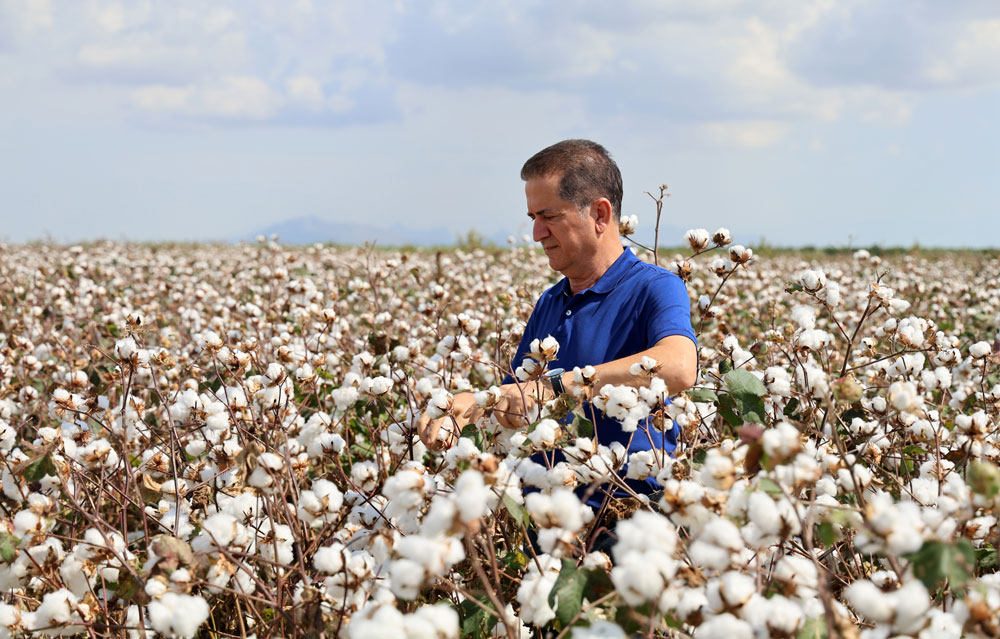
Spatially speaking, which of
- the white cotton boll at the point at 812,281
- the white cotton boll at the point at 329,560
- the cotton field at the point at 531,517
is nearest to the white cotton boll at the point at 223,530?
the cotton field at the point at 531,517

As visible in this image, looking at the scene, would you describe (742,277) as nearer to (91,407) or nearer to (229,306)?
(229,306)

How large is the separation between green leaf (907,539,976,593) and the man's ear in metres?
1.75

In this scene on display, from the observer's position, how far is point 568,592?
52.7 inches

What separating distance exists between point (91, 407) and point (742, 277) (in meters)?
6.06

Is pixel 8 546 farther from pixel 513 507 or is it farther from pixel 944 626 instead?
pixel 944 626

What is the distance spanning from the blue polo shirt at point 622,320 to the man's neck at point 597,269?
0.03 meters

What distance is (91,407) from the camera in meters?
2.62

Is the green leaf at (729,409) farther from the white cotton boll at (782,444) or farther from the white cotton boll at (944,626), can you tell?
the white cotton boll at (782,444)

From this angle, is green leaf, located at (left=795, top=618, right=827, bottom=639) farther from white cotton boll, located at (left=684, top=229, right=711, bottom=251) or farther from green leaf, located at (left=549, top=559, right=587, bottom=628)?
white cotton boll, located at (left=684, top=229, right=711, bottom=251)

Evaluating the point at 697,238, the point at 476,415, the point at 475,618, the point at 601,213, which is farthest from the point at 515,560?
the point at 697,238

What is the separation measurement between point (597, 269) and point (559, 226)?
217mm

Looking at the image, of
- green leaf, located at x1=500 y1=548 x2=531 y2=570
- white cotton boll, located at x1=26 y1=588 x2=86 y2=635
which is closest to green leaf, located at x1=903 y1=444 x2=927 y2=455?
green leaf, located at x1=500 y1=548 x2=531 y2=570

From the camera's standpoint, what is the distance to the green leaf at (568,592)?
132 cm

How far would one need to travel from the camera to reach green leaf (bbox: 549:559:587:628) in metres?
1.32
